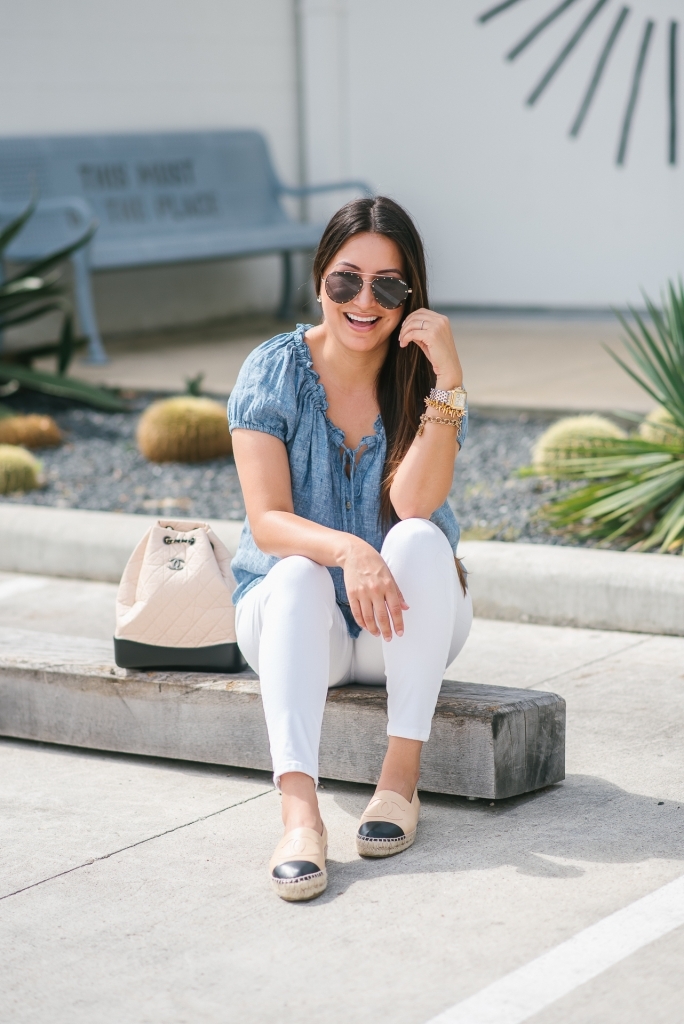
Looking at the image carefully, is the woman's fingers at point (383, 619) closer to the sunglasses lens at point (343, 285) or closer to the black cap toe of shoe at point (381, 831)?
the black cap toe of shoe at point (381, 831)

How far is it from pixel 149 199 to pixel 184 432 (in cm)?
421

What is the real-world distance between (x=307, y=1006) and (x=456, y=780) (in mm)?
897

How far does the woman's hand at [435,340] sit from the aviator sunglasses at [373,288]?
0.22 ft

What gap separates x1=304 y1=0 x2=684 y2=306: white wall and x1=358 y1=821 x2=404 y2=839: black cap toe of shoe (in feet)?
26.0

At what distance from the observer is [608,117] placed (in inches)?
401

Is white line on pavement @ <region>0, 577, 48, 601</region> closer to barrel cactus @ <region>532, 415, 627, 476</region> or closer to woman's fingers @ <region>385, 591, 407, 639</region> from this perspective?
barrel cactus @ <region>532, 415, 627, 476</region>

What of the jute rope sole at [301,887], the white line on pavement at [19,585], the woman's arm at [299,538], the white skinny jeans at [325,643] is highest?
the woman's arm at [299,538]

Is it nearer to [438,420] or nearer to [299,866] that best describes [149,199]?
[438,420]

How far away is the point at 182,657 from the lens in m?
3.40

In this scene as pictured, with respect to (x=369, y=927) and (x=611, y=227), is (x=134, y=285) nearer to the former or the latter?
(x=611, y=227)

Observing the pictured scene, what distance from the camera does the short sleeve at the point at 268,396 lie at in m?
3.13

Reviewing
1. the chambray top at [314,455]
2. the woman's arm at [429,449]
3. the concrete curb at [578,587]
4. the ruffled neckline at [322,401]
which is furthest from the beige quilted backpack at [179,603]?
the concrete curb at [578,587]

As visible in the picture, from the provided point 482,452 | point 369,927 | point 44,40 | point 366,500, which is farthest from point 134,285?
point 369,927

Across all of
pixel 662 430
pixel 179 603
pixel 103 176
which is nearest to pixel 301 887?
pixel 179 603
